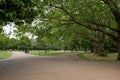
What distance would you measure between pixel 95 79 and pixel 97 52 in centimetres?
3127

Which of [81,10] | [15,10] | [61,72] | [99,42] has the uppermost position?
[81,10]

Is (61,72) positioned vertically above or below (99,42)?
below

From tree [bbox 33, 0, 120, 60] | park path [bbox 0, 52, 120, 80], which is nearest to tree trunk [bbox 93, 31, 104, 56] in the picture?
tree [bbox 33, 0, 120, 60]

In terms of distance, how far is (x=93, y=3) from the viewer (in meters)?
24.6

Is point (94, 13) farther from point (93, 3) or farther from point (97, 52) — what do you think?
point (97, 52)

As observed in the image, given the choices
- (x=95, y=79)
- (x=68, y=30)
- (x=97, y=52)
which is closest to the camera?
(x=95, y=79)

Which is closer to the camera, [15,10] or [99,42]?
[15,10]

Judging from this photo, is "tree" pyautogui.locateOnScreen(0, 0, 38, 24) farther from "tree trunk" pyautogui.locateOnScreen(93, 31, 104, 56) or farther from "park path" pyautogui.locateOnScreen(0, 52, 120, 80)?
"tree trunk" pyautogui.locateOnScreen(93, 31, 104, 56)

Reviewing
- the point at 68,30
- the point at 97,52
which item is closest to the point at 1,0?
the point at 68,30

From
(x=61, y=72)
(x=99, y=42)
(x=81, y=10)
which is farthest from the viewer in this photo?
(x=99, y=42)

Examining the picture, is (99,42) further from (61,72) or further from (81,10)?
(61,72)

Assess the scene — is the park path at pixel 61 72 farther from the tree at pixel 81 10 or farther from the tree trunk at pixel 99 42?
the tree trunk at pixel 99 42

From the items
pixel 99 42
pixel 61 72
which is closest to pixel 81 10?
pixel 61 72

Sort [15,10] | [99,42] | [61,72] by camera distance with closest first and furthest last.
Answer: [15,10] < [61,72] < [99,42]
